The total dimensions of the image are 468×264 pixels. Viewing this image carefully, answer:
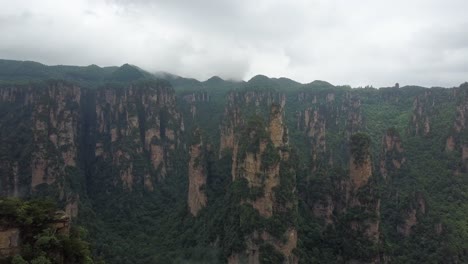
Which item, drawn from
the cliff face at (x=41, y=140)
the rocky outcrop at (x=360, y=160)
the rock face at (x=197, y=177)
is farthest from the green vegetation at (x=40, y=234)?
the cliff face at (x=41, y=140)

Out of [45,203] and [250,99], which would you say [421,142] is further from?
[45,203]

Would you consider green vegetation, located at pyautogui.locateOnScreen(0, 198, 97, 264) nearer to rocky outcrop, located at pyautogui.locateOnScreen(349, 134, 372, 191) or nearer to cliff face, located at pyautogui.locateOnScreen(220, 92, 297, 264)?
cliff face, located at pyautogui.locateOnScreen(220, 92, 297, 264)

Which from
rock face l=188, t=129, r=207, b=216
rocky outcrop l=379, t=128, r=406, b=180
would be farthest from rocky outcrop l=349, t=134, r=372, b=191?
rocky outcrop l=379, t=128, r=406, b=180

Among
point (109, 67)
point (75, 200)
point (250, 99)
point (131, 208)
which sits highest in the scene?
point (109, 67)

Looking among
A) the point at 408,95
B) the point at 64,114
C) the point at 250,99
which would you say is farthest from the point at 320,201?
the point at 408,95

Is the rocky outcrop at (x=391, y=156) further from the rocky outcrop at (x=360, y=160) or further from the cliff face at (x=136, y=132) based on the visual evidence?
the cliff face at (x=136, y=132)

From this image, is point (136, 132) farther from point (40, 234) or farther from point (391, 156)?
point (40, 234)

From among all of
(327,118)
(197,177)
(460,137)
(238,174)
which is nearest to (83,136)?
(197,177)
